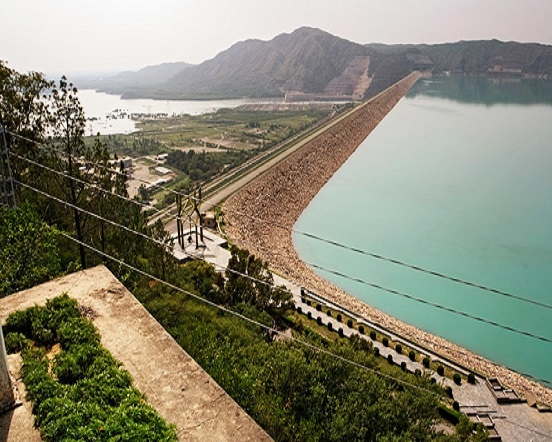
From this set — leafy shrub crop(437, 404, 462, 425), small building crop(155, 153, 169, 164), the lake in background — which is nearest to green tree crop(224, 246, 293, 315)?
leafy shrub crop(437, 404, 462, 425)

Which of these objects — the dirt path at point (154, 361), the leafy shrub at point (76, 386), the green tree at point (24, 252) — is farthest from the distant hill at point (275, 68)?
the leafy shrub at point (76, 386)

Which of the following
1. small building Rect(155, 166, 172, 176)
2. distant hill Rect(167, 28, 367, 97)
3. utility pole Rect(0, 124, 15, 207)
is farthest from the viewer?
Answer: distant hill Rect(167, 28, 367, 97)

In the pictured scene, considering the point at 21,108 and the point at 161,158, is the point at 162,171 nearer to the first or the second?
the point at 161,158

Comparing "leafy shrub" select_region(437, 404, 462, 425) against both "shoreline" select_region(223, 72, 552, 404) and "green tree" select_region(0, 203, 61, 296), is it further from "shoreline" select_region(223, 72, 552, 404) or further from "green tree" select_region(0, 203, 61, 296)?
"green tree" select_region(0, 203, 61, 296)

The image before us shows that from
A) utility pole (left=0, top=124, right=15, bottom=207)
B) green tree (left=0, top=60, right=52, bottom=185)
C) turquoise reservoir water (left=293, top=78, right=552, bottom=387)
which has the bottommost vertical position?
turquoise reservoir water (left=293, top=78, right=552, bottom=387)

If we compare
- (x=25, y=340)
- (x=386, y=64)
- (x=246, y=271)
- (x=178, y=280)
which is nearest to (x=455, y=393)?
(x=246, y=271)

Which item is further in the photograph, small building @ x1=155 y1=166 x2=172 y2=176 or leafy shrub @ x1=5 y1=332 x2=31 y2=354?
small building @ x1=155 y1=166 x2=172 y2=176

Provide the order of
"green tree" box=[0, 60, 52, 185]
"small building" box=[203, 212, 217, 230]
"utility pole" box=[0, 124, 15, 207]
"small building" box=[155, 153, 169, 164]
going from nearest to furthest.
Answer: "utility pole" box=[0, 124, 15, 207] < "green tree" box=[0, 60, 52, 185] < "small building" box=[203, 212, 217, 230] < "small building" box=[155, 153, 169, 164]

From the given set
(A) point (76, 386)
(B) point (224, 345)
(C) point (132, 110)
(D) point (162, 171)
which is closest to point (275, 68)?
(C) point (132, 110)
